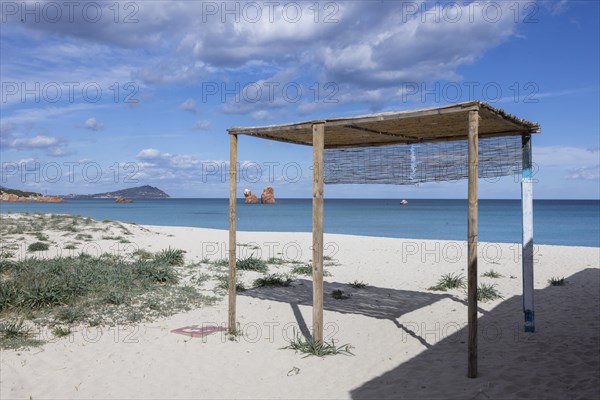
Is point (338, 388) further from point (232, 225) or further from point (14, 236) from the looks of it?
point (14, 236)

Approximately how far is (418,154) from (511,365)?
→ 12.5ft

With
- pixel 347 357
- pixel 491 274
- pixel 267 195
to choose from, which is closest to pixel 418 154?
pixel 347 357

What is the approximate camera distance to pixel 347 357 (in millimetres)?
6164

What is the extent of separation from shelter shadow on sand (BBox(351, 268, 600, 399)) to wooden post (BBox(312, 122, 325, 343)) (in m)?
1.23

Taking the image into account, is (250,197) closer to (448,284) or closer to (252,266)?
(252,266)

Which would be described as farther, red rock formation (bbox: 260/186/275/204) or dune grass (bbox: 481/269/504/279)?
red rock formation (bbox: 260/186/275/204)

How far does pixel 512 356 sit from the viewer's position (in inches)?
237

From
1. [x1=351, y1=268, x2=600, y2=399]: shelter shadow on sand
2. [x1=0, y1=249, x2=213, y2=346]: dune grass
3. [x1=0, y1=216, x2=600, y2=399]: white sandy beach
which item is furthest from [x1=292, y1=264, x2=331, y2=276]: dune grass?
[x1=351, y1=268, x2=600, y2=399]: shelter shadow on sand

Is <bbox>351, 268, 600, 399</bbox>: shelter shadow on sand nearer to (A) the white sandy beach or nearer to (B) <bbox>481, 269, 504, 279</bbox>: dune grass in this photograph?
(A) the white sandy beach

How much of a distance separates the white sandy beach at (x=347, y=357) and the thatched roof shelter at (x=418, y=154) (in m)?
0.54

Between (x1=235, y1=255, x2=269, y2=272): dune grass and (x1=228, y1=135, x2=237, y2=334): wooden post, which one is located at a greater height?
(x1=228, y1=135, x2=237, y2=334): wooden post

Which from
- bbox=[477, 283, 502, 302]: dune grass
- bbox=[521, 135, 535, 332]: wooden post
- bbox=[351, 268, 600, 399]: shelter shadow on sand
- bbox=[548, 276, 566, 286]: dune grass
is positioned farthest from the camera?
bbox=[548, 276, 566, 286]: dune grass

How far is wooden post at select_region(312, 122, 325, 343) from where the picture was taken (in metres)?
6.35

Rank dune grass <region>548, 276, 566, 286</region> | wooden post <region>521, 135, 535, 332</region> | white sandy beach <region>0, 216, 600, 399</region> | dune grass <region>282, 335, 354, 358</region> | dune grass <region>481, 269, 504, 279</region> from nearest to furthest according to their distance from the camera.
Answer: white sandy beach <region>0, 216, 600, 399</region> → dune grass <region>282, 335, 354, 358</region> → wooden post <region>521, 135, 535, 332</region> → dune grass <region>548, 276, 566, 286</region> → dune grass <region>481, 269, 504, 279</region>
